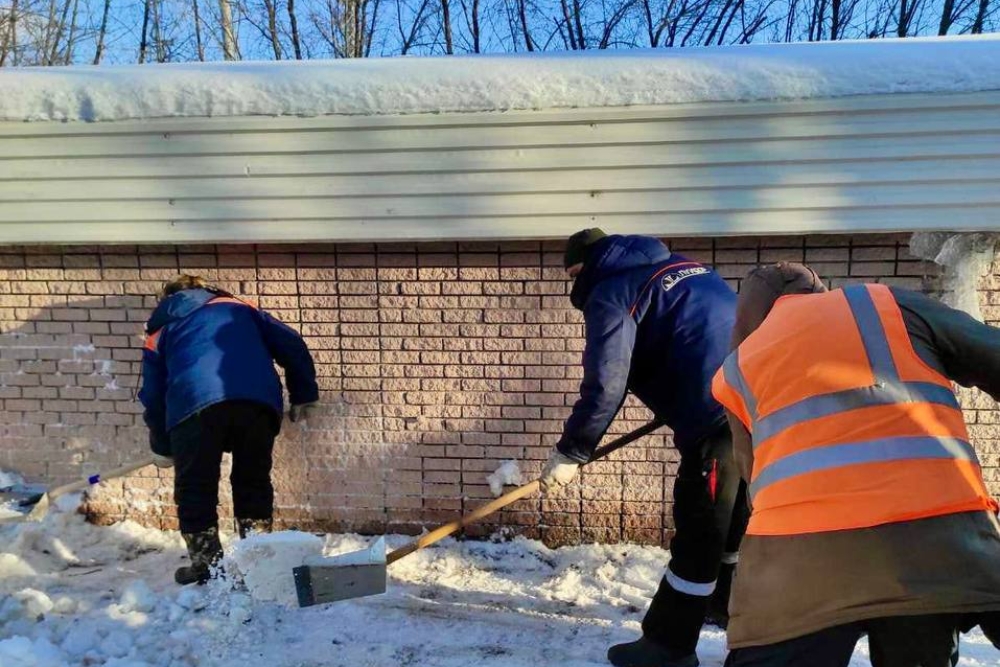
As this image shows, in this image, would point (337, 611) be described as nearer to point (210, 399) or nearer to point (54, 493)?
point (210, 399)

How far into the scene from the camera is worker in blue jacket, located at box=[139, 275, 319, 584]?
10.3 feet

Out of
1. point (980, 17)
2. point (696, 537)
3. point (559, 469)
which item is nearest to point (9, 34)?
point (559, 469)

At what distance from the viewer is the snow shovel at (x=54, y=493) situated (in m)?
3.66

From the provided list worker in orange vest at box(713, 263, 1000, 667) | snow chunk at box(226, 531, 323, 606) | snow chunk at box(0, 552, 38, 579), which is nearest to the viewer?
worker in orange vest at box(713, 263, 1000, 667)

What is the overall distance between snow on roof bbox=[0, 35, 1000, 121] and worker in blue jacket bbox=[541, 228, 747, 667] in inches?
38.7

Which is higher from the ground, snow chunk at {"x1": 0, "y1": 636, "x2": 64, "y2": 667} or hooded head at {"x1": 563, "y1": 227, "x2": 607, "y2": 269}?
hooded head at {"x1": 563, "y1": 227, "x2": 607, "y2": 269}

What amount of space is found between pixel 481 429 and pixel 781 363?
2362 mm

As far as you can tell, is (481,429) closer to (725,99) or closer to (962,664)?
(725,99)

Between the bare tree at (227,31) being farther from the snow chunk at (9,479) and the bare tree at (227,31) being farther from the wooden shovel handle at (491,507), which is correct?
the wooden shovel handle at (491,507)

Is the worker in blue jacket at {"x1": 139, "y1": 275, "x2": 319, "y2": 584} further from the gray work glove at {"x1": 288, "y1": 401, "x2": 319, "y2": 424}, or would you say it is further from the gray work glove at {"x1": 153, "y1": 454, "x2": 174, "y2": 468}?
the gray work glove at {"x1": 288, "y1": 401, "x2": 319, "y2": 424}

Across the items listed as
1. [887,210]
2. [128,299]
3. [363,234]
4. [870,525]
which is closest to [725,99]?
[887,210]

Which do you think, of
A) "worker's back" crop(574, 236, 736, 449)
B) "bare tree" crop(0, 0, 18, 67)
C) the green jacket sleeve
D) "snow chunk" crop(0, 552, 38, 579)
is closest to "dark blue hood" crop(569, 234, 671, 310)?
"worker's back" crop(574, 236, 736, 449)

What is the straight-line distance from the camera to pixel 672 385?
8.66 feet

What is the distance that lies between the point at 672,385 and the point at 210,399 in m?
1.99
